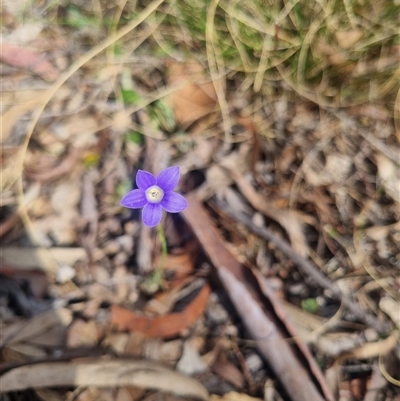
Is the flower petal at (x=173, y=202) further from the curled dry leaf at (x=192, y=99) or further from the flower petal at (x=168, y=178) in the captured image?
the curled dry leaf at (x=192, y=99)

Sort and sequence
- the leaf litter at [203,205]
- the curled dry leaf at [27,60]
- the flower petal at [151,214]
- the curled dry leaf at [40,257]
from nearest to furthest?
the flower petal at [151,214] → the leaf litter at [203,205] → the curled dry leaf at [40,257] → the curled dry leaf at [27,60]

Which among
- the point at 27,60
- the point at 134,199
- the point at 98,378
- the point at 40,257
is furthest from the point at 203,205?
the point at 27,60

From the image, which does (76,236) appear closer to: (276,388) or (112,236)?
(112,236)

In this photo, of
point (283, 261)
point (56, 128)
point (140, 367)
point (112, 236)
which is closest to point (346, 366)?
point (283, 261)

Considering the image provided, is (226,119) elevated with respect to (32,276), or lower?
elevated

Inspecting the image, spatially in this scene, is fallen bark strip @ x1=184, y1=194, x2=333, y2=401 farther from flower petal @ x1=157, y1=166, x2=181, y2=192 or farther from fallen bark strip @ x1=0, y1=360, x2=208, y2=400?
flower petal @ x1=157, y1=166, x2=181, y2=192

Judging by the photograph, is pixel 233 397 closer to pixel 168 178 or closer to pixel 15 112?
pixel 168 178

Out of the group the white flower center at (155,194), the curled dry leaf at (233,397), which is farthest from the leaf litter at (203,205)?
the white flower center at (155,194)
